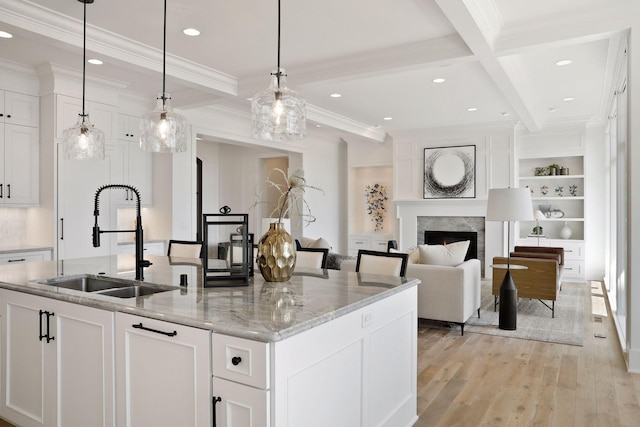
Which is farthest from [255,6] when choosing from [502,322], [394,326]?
[502,322]

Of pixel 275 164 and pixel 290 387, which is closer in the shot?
pixel 290 387

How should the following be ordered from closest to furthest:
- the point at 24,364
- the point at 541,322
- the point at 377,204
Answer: the point at 24,364 < the point at 541,322 < the point at 377,204

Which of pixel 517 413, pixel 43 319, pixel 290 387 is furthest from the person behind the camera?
pixel 517 413

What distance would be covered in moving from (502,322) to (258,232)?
6.08 m

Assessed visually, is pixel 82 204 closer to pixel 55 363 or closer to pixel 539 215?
pixel 55 363

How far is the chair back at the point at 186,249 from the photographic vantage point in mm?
→ 4336

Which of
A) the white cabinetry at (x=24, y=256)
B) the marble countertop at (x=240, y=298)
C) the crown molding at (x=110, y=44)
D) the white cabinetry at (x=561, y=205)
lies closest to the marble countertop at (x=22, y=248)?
the white cabinetry at (x=24, y=256)

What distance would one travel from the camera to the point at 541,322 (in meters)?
5.05

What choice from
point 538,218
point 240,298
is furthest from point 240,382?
point 538,218

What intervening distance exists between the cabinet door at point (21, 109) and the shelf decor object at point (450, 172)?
631 centimetres

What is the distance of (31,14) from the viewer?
11.1ft

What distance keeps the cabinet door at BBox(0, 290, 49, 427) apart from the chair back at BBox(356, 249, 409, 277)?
6.65ft

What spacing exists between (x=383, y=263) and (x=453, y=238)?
226 inches

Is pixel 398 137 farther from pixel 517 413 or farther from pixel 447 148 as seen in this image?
pixel 517 413
